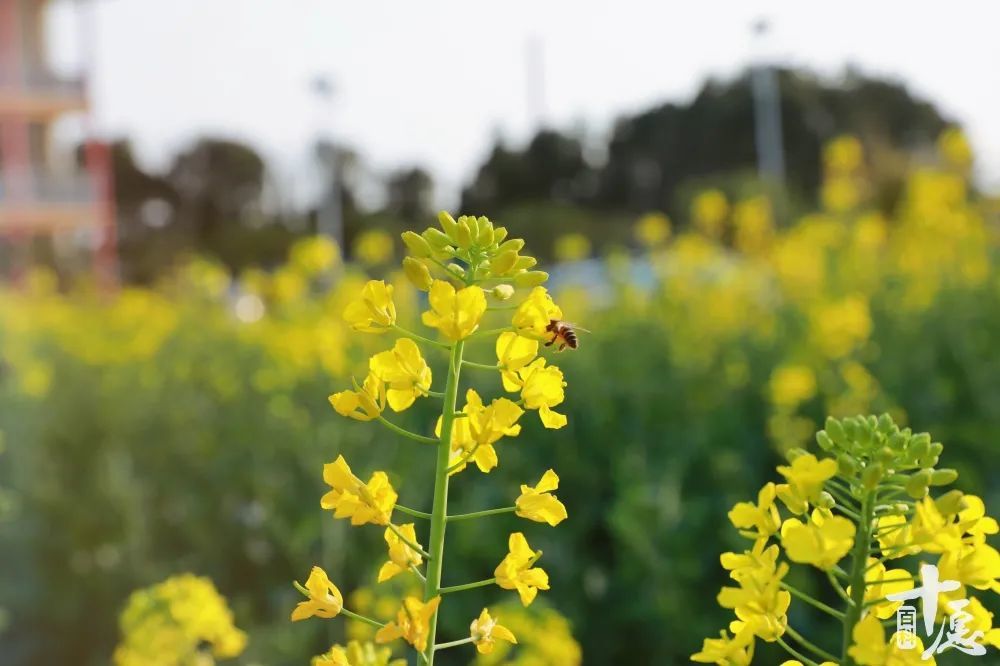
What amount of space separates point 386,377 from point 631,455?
9.33ft

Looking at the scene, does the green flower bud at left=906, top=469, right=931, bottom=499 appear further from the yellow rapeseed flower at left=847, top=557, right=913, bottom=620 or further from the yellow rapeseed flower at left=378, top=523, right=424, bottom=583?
the yellow rapeseed flower at left=378, top=523, right=424, bottom=583

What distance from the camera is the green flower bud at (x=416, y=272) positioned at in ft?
2.31

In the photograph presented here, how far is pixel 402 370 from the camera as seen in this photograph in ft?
2.26

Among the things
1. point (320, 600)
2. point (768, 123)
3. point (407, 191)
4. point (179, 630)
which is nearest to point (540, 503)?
point (320, 600)

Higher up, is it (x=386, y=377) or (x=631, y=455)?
(x=386, y=377)

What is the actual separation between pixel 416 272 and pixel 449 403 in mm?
113

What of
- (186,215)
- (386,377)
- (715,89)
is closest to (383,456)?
(386,377)

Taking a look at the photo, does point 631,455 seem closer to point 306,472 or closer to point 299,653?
point 306,472

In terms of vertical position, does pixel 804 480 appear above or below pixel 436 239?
below

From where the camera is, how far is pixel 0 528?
149 inches

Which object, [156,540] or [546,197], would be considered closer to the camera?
[156,540]

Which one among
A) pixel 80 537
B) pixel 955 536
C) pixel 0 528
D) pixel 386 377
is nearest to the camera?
pixel 955 536

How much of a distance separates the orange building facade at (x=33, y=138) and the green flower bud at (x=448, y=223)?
311 inches

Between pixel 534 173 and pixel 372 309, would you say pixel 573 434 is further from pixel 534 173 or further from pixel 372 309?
pixel 534 173
